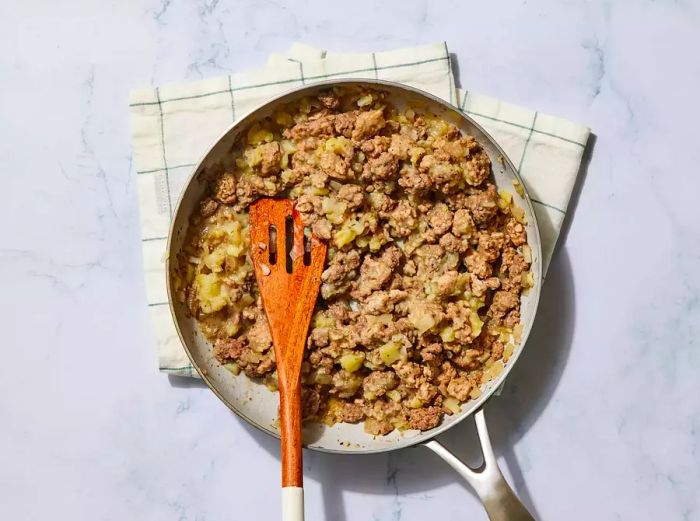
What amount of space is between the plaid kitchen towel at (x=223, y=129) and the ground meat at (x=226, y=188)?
0.58 feet

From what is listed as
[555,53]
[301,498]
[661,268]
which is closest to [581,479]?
[661,268]

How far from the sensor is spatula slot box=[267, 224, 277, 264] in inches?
87.9

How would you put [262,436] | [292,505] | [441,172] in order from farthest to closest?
1. [262,436]
2. [441,172]
3. [292,505]

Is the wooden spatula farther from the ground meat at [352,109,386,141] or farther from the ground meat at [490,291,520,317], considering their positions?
the ground meat at [490,291,520,317]

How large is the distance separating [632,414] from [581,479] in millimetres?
255

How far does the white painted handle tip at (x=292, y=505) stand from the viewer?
2.07 m

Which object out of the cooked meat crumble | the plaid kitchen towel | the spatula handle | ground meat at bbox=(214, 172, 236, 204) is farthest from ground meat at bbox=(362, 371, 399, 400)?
ground meat at bbox=(214, 172, 236, 204)

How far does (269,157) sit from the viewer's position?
2.21 m

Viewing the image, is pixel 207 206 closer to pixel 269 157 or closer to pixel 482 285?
pixel 269 157

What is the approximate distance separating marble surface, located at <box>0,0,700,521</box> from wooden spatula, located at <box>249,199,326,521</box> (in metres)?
0.38

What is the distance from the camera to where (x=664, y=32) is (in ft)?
8.17

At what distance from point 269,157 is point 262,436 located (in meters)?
0.86

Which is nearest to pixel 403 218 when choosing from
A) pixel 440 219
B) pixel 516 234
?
pixel 440 219

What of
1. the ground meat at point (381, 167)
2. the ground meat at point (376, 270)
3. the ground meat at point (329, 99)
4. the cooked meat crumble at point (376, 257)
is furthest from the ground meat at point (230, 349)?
the ground meat at point (329, 99)
